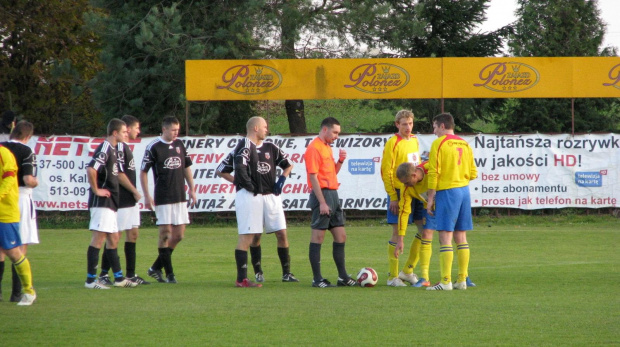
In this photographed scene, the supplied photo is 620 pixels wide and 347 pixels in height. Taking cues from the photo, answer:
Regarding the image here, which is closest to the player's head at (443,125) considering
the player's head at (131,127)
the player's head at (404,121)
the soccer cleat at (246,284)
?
the player's head at (404,121)

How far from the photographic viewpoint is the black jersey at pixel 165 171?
11383 millimetres

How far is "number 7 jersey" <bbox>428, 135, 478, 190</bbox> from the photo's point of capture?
9.80 meters

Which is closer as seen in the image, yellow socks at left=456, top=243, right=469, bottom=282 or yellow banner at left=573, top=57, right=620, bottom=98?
yellow socks at left=456, top=243, right=469, bottom=282

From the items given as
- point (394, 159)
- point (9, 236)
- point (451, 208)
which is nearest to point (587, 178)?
point (394, 159)

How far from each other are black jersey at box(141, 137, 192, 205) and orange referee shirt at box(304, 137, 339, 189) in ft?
6.92

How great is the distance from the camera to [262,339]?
22.0 ft

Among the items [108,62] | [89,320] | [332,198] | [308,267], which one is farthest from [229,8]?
[89,320]

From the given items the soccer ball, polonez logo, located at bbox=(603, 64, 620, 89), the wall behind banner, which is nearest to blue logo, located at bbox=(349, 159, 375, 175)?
the wall behind banner

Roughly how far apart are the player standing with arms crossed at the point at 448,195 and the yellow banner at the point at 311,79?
12.5 m

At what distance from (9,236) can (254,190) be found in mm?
3160

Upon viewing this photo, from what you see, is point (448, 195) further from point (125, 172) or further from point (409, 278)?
point (125, 172)

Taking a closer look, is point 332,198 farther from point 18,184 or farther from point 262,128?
point 18,184

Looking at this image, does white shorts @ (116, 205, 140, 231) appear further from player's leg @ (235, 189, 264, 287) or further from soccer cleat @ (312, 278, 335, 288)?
soccer cleat @ (312, 278, 335, 288)

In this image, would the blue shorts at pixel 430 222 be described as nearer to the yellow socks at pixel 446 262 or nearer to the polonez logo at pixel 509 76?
the yellow socks at pixel 446 262
